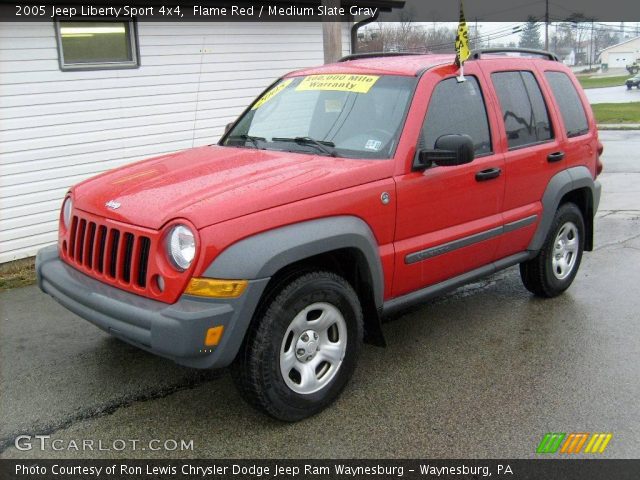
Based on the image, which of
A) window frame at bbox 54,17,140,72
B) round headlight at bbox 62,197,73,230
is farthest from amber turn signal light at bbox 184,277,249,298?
window frame at bbox 54,17,140,72

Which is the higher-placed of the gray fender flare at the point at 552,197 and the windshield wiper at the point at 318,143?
the windshield wiper at the point at 318,143

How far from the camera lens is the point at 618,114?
2680 cm

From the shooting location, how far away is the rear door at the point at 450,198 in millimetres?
3926

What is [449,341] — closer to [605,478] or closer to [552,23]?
[605,478]

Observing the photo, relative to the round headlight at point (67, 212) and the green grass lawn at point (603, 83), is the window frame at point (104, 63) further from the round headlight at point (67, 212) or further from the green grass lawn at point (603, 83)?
the green grass lawn at point (603, 83)

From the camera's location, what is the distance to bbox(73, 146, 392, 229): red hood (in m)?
3.21

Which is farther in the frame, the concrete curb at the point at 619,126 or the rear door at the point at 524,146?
the concrete curb at the point at 619,126

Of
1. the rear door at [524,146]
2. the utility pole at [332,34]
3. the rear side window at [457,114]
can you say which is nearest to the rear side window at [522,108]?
the rear door at [524,146]

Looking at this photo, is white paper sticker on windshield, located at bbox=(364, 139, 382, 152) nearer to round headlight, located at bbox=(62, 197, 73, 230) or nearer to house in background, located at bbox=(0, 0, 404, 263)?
round headlight, located at bbox=(62, 197, 73, 230)

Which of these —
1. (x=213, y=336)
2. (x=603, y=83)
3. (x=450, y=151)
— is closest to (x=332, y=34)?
(x=450, y=151)

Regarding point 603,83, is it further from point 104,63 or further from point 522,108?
point 522,108

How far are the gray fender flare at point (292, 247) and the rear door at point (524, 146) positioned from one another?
1461mm

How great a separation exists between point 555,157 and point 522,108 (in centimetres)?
49

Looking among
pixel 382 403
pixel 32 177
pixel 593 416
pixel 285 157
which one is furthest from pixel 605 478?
pixel 32 177
